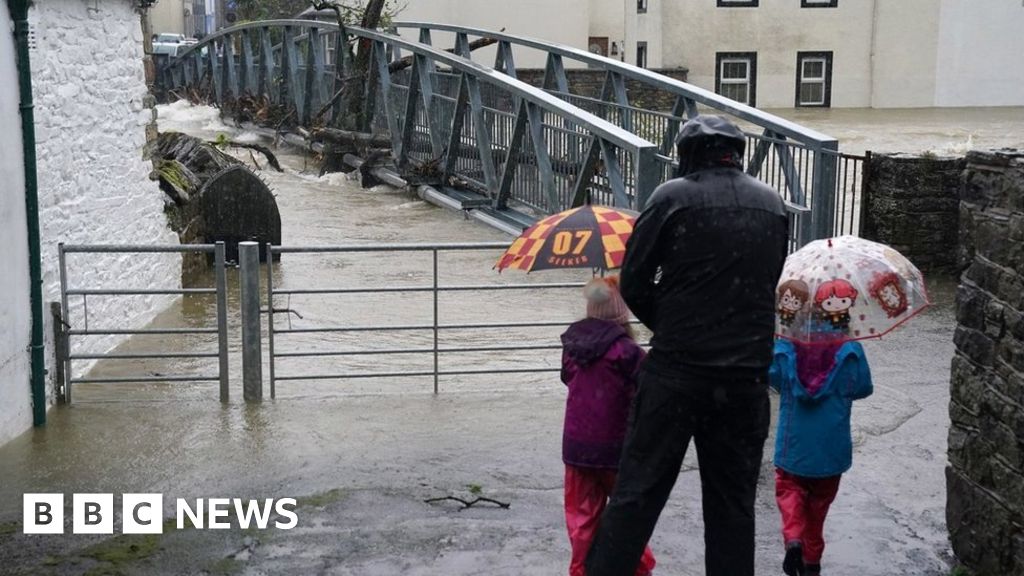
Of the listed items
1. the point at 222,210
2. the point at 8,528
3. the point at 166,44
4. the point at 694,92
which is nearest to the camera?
the point at 8,528

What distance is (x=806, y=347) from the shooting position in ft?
18.0

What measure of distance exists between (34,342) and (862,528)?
4.53 m

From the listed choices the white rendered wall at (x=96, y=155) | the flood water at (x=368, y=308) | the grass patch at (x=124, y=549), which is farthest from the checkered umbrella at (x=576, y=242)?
the white rendered wall at (x=96, y=155)

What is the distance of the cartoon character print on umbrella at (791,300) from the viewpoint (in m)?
5.32

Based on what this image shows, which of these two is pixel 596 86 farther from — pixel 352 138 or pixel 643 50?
pixel 352 138

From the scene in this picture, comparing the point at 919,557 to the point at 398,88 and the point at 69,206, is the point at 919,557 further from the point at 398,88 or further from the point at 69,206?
the point at 398,88

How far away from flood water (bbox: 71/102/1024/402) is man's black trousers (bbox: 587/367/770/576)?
4218 millimetres

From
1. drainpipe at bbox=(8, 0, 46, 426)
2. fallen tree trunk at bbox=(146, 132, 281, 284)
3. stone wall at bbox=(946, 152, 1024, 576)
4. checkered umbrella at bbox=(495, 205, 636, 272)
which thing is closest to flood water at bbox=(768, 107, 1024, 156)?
fallen tree trunk at bbox=(146, 132, 281, 284)

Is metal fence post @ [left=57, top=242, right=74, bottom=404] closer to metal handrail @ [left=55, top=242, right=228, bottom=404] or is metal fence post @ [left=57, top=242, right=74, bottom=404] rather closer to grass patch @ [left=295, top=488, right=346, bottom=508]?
metal handrail @ [left=55, top=242, right=228, bottom=404]

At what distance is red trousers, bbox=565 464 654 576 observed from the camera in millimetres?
5164

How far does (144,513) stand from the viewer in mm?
6234

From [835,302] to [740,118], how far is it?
315 inches

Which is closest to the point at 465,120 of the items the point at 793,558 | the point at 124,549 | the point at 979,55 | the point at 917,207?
the point at 917,207

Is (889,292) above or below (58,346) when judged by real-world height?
above
